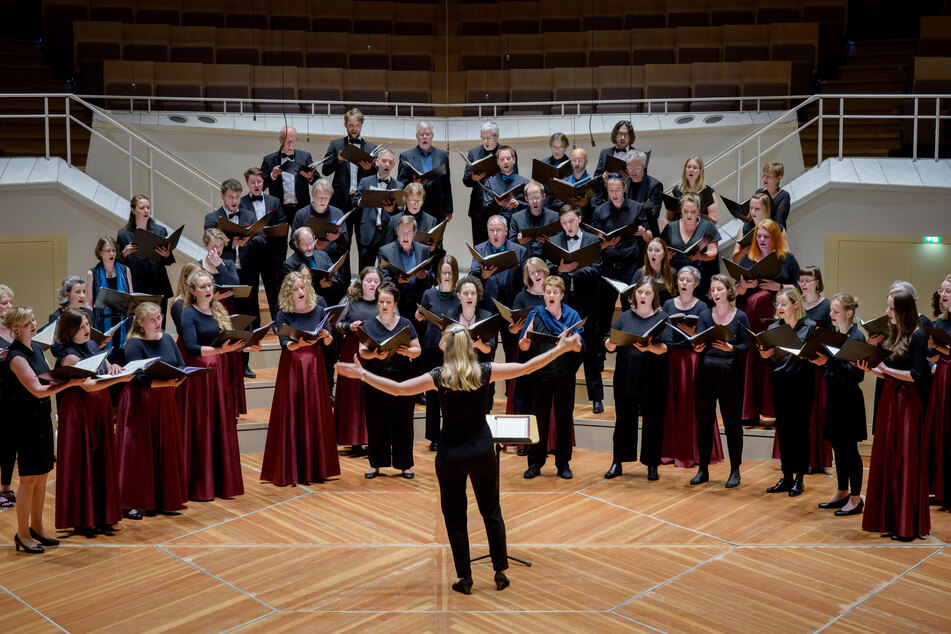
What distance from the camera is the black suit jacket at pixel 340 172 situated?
7328 millimetres

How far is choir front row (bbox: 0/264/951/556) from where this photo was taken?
15.9 ft

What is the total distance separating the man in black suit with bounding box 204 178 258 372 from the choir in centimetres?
2

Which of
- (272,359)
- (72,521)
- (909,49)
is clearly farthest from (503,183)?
(909,49)

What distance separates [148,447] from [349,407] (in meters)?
1.50

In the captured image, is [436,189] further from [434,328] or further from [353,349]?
[353,349]

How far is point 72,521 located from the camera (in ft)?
16.2

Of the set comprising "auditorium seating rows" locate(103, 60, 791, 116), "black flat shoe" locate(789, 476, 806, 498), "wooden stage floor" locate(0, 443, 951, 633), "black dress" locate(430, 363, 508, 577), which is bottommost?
"wooden stage floor" locate(0, 443, 951, 633)

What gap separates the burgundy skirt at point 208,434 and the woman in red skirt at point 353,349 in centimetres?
87

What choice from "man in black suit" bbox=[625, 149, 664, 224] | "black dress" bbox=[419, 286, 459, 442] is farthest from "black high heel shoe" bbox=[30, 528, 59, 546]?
"man in black suit" bbox=[625, 149, 664, 224]

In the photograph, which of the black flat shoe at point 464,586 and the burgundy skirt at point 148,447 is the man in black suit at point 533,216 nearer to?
the burgundy skirt at point 148,447

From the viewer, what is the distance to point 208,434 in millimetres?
5551

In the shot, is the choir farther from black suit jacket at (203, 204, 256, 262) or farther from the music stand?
the music stand

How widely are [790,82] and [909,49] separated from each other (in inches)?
80.3

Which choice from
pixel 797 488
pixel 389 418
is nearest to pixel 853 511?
pixel 797 488
